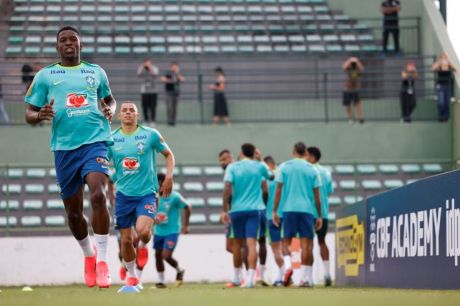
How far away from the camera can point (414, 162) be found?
1134 inches

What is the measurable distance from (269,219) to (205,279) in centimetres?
421

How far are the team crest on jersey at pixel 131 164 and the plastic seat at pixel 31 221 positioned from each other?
1184 cm

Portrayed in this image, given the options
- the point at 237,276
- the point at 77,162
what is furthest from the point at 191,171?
the point at 77,162

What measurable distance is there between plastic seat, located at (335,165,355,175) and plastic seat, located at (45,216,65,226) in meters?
5.90

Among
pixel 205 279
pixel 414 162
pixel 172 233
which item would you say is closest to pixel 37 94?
pixel 172 233

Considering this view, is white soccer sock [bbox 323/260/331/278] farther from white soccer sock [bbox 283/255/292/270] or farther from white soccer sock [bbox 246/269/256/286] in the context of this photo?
white soccer sock [bbox 246/269/256/286]

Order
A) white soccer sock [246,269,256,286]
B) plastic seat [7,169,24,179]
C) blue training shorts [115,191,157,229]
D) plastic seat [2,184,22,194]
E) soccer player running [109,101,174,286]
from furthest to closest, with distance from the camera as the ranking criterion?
plastic seat [7,169,24,179] < plastic seat [2,184,22,194] < white soccer sock [246,269,256,286] < blue training shorts [115,191,157,229] < soccer player running [109,101,174,286]

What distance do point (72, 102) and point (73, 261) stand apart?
14126 millimetres

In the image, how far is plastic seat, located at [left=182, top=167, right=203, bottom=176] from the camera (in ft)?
94.8

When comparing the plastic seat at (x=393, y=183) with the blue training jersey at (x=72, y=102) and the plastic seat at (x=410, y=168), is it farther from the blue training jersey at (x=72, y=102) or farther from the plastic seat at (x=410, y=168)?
the blue training jersey at (x=72, y=102)

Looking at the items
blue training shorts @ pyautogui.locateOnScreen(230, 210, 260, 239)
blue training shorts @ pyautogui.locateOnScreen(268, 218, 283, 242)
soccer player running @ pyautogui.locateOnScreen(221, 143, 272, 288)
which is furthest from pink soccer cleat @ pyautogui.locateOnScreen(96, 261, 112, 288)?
blue training shorts @ pyautogui.locateOnScreen(268, 218, 283, 242)

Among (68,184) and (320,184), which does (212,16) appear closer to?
(320,184)

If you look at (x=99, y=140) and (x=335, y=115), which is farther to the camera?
(x=335, y=115)

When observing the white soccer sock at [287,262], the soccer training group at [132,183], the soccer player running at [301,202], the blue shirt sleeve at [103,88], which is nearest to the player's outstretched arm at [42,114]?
the soccer training group at [132,183]
